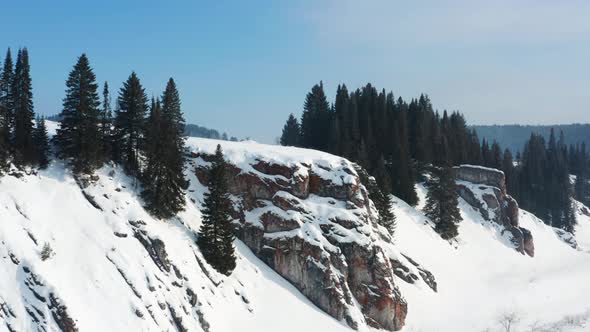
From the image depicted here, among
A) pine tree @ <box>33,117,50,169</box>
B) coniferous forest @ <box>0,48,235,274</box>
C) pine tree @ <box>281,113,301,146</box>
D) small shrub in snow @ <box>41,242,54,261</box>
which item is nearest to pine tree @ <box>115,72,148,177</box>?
coniferous forest @ <box>0,48,235,274</box>

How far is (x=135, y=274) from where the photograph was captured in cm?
3253

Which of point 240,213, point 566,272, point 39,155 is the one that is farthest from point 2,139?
point 566,272

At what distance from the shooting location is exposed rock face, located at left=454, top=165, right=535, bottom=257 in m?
76.2

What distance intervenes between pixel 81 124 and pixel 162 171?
23.6ft

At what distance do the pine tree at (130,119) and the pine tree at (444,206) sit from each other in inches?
1509

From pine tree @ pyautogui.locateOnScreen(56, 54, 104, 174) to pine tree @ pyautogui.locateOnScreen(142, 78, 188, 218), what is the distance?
13.2 feet

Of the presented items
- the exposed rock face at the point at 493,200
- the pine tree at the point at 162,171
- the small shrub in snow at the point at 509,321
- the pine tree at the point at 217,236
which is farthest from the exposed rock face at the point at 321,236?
the exposed rock face at the point at 493,200

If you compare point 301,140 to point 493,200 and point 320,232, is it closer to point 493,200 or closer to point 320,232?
point 493,200

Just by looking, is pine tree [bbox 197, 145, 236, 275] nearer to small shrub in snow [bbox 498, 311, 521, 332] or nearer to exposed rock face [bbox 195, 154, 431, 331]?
exposed rock face [bbox 195, 154, 431, 331]

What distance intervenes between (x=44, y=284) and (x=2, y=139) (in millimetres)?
13070

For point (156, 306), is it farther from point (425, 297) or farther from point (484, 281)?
point (484, 281)

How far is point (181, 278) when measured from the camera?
116 ft

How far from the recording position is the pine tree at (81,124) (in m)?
38.8

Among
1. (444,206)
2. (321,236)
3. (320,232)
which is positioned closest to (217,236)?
(321,236)
